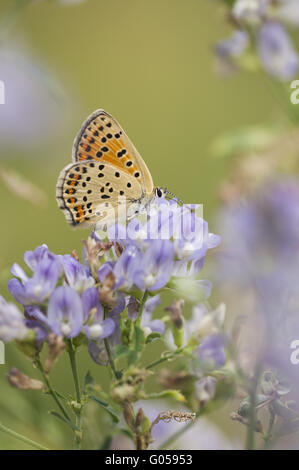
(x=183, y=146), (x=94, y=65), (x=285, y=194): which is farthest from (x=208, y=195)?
(x=285, y=194)

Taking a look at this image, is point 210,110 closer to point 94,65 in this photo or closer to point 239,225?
point 94,65

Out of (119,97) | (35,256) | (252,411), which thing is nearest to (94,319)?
(35,256)

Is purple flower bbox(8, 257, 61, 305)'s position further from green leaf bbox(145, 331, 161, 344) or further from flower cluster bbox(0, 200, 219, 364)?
green leaf bbox(145, 331, 161, 344)

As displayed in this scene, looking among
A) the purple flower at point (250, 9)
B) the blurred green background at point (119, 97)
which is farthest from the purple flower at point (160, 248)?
the purple flower at point (250, 9)

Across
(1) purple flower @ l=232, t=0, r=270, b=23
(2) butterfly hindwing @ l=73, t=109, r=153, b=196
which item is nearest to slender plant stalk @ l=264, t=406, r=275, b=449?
(2) butterfly hindwing @ l=73, t=109, r=153, b=196

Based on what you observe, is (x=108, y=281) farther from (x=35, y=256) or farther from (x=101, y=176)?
(x=101, y=176)

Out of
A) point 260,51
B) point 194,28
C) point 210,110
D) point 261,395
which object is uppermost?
point 194,28
